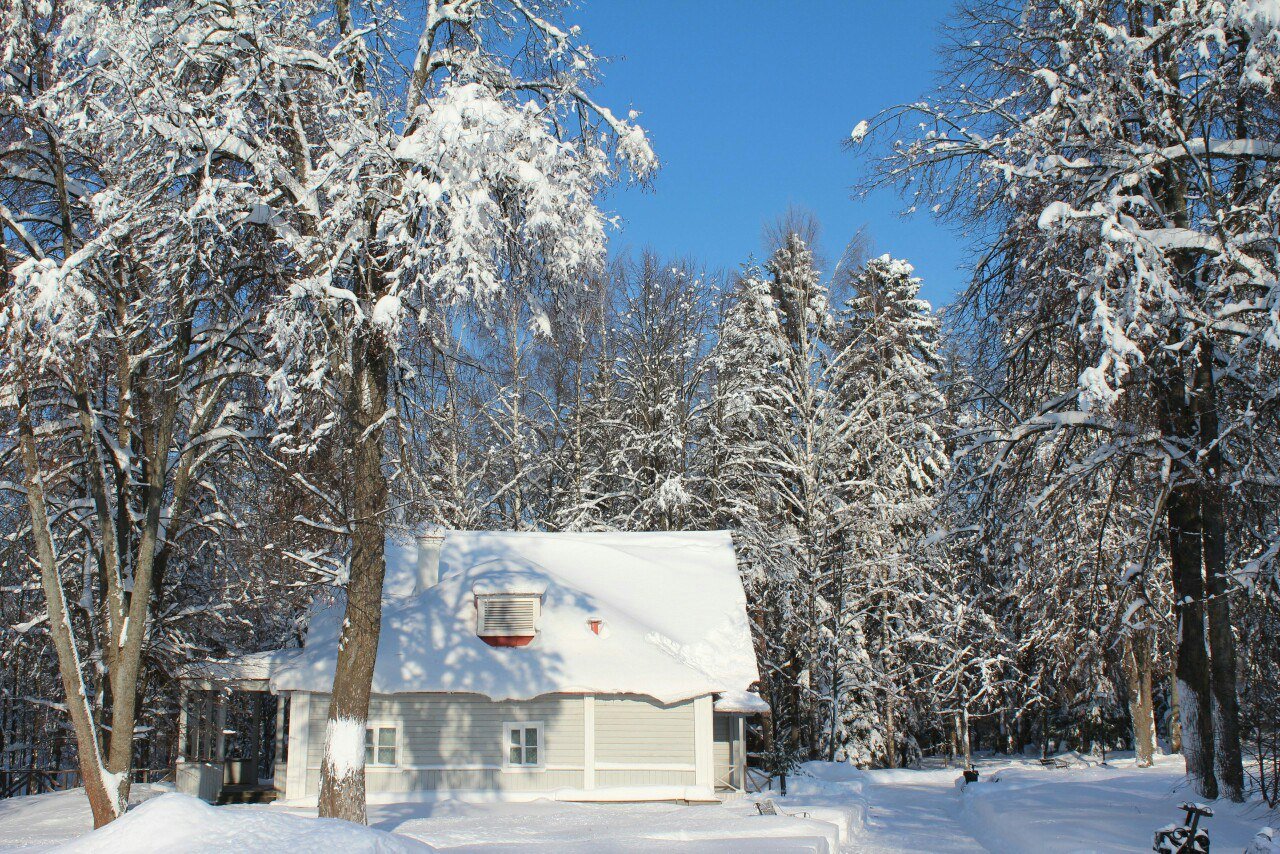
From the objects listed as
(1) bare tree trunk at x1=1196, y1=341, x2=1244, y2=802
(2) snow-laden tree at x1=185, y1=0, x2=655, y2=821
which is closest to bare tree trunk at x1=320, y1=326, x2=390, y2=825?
(2) snow-laden tree at x1=185, y1=0, x2=655, y2=821

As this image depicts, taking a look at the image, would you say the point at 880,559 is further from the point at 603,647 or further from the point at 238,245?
the point at 238,245

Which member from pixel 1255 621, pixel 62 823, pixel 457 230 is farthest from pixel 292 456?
pixel 1255 621

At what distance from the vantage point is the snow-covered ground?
18.8 feet

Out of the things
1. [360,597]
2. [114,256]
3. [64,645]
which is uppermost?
[114,256]

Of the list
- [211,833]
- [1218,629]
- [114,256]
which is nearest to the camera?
[211,833]

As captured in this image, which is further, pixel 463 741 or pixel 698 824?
pixel 463 741

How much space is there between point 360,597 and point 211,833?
5.39 m

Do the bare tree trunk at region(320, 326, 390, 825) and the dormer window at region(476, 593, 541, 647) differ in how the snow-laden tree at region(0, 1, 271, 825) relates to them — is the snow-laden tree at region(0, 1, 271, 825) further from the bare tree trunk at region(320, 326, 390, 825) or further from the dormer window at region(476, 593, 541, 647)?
the dormer window at region(476, 593, 541, 647)

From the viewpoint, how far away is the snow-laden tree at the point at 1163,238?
37.9 ft

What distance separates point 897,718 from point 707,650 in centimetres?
1636

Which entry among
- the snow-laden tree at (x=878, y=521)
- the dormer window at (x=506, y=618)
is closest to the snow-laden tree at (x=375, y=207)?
the dormer window at (x=506, y=618)

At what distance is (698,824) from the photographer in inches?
596

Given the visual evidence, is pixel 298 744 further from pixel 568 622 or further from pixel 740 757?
pixel 740 757

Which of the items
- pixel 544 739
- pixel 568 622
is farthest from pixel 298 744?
pixel 568 622
